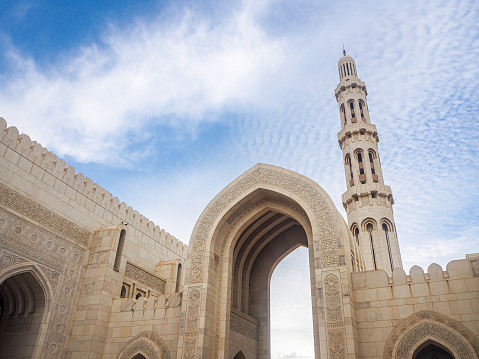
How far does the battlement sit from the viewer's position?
1048 cm

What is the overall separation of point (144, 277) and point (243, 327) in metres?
4.21

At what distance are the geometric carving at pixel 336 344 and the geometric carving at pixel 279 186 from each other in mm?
1589

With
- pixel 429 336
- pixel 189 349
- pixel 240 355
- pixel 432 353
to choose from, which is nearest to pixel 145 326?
pixel 189 349

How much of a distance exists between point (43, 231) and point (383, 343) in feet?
30.2

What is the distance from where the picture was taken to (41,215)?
10914 mm

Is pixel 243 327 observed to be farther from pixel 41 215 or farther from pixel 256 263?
pixel 41 215

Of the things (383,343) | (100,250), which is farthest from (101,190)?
(383,343)

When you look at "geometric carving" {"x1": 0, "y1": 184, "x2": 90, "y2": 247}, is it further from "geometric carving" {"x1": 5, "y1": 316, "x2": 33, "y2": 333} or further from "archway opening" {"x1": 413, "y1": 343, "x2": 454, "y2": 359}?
"archway opening" {"x1": 413, "y1": 343, "x2": 454, "y2": 359}

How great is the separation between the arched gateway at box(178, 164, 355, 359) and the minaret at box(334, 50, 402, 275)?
19.0 ft

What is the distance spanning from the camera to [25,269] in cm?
1016

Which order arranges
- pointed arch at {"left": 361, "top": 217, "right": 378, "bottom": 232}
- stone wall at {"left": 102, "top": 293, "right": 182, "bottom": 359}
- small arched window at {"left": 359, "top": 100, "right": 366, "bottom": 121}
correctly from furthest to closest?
small arched window at {"left": 359, "top": 100, "right": 366, "bottom": 121}
pointed arch at {"left": 361, "top": 217, "right": 378, "bottom": 232}
stone wall at {"left": 102, "top": 293, "right": 182, "bottom": 359}

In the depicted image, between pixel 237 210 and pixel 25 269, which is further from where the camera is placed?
pixel 237 210

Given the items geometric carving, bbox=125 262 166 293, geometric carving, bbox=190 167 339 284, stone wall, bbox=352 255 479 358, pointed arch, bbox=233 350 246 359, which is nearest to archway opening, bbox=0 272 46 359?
geometric carving, bbox=125 262 166 293

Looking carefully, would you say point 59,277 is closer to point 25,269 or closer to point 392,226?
point 25,269
